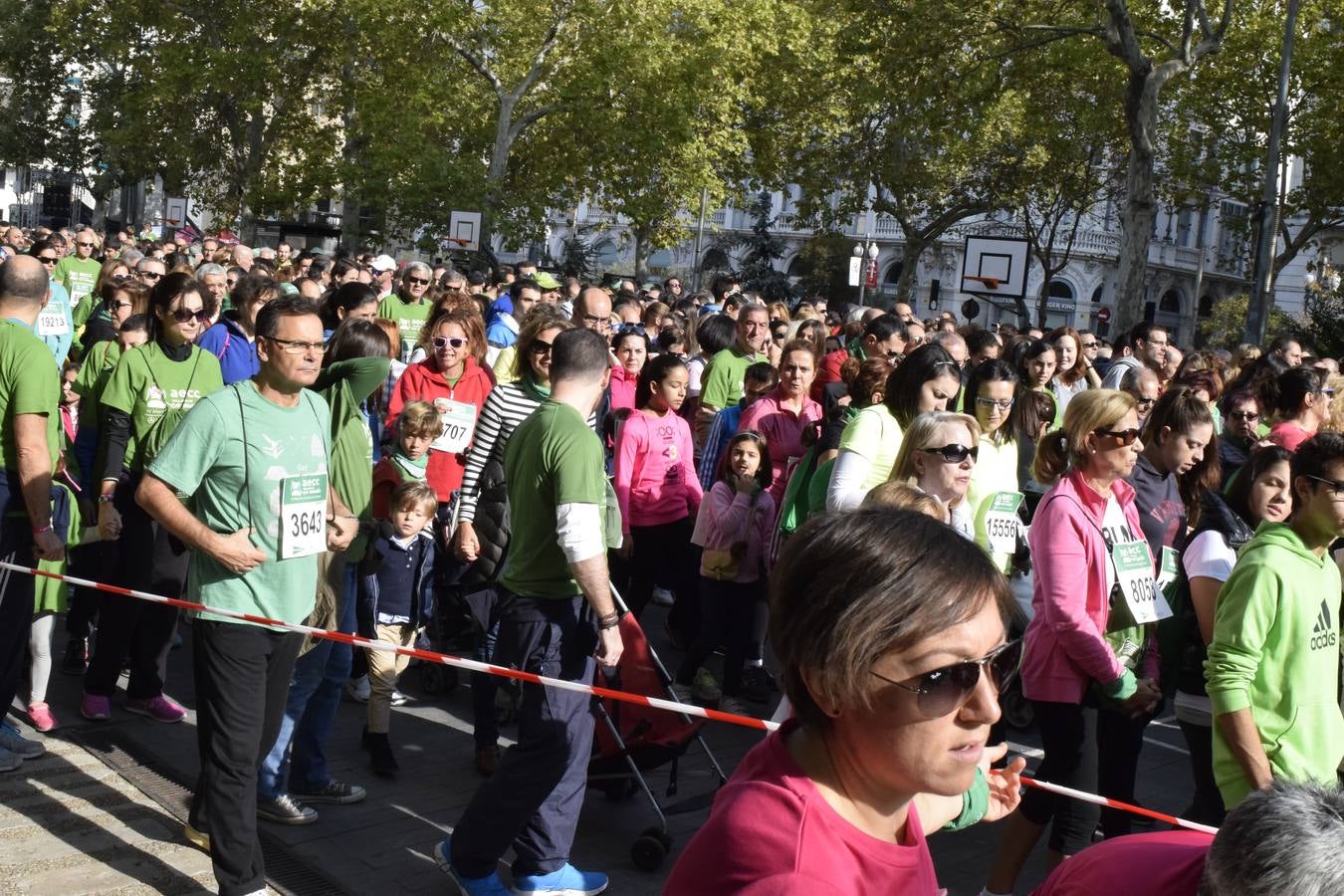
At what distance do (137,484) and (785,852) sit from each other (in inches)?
202

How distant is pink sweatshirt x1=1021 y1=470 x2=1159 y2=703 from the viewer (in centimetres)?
443

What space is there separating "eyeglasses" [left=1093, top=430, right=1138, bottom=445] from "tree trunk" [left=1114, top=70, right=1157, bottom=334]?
17.4 meters

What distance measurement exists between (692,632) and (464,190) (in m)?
28.4

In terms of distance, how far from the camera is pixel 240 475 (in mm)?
4516

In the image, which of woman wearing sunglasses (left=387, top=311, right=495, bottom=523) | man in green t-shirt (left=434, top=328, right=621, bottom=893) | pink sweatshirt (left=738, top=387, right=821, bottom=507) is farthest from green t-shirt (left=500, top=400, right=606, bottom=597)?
pink sweatshirt (left=738, top=387, right=821, bottom=507)

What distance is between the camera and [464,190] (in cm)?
3541

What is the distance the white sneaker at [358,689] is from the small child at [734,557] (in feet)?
5.25

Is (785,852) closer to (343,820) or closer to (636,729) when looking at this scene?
(636,729)

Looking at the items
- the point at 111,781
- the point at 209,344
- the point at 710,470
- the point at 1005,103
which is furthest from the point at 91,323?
the point at 1005,103

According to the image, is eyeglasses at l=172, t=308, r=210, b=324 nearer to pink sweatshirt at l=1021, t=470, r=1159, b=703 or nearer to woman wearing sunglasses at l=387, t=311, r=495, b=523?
woman wearing sunglasses at l=387, t=311, r=495, b=523

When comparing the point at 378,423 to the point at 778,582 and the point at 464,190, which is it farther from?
the point at 464,190

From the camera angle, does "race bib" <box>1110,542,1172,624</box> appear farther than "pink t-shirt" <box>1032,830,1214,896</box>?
Yes

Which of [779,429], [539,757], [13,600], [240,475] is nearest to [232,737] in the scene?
[240,475]

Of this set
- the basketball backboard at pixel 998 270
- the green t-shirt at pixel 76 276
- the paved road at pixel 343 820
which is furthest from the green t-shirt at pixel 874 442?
the basketball backboard at pixel 998 270
